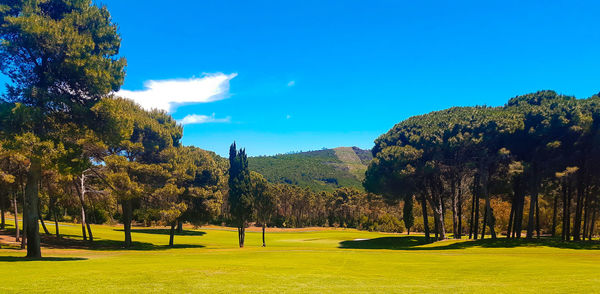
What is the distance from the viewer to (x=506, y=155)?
3625cm

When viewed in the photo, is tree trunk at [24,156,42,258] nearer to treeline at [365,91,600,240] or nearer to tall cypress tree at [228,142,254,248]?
tall cypress tree at [228,142,254,248]

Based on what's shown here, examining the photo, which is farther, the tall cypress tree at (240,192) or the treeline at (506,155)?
the tall cypress tree at (240,192)

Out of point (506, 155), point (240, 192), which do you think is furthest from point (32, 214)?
point (506, 155)

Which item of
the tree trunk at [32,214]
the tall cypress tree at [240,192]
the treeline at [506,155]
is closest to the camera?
the tree trunk at [32,214]

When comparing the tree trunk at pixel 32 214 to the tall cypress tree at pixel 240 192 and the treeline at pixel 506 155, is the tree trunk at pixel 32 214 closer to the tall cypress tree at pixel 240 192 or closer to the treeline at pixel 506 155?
the tall cypress tree at pixel 240 192

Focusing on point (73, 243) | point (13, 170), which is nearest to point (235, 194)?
point (73, 243)

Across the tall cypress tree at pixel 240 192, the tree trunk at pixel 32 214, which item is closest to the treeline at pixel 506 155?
the tall cypress tree at pixel 240 192

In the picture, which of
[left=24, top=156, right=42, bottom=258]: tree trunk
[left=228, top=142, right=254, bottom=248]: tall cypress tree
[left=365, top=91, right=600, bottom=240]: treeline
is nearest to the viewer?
[left=24, top=156, right=42, bottom=258]: tree trunk

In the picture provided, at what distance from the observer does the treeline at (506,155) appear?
33.6 m

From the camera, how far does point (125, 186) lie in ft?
103

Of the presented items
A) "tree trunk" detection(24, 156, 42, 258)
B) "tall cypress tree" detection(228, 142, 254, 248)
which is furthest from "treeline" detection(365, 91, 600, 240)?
"tree trunk" detection(24, 156, 42, 258)

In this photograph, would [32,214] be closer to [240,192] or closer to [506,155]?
[240,192]

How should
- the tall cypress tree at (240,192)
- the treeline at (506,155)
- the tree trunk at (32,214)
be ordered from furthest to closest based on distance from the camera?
the tall cypress tree at (240,192), the treeline at (506,155), the tree trunk at (32,214)

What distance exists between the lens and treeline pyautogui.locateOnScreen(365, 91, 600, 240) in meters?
33.6
